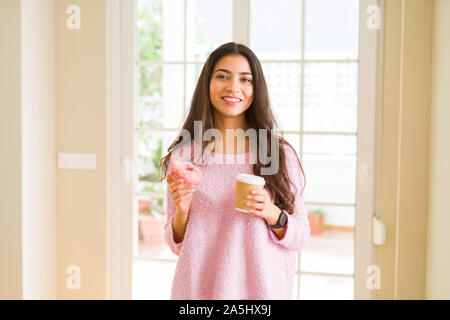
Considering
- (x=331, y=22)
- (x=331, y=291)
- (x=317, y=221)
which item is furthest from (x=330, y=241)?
(x=331, y=22)

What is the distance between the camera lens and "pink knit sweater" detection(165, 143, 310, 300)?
117cm

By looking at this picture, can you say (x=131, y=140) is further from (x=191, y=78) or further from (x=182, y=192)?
(x=182, y=192)

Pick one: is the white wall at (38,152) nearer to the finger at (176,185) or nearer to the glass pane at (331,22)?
the finger at (176,185)

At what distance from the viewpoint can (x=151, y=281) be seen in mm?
2195

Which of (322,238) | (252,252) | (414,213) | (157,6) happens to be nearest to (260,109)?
(252,252)

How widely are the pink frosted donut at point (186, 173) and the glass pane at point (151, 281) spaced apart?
115 centimetres

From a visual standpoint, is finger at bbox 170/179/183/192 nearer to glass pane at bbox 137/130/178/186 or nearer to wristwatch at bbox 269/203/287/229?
wristwatch at bbox 269/203/287/229

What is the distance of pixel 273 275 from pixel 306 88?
45.3 inches

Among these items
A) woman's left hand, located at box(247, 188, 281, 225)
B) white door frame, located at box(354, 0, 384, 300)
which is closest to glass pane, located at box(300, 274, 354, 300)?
white door frame, located at box(354, 0, 384, 300)

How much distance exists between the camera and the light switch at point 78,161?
2.03m

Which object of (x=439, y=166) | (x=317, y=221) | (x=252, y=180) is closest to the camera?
(x=252, y=180)

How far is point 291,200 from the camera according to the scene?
1252 mm

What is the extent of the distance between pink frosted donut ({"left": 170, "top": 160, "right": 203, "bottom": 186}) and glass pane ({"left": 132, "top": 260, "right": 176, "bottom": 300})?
1.15 meters

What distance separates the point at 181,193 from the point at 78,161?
1078mm
